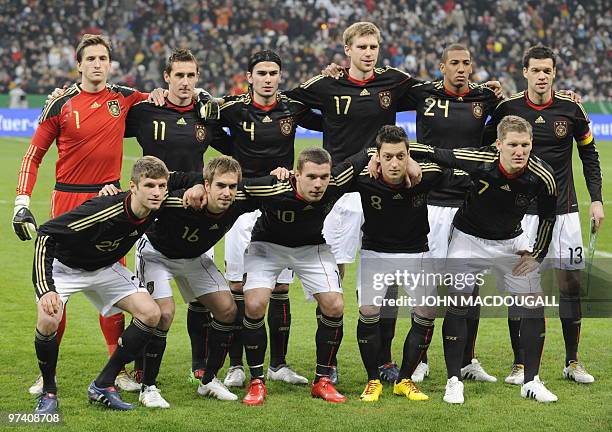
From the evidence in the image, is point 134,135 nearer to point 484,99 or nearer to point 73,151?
point 73,151

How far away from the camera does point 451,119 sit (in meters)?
7.53

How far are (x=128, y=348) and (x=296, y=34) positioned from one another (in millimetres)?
26439

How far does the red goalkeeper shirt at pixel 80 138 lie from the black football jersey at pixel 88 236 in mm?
799

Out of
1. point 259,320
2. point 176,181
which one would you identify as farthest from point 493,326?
point 176,181

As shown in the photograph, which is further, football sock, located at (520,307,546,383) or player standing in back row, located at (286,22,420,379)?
player standing in back row, located at (286,22,420,379)

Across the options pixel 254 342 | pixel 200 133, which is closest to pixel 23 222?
pixel 200 133

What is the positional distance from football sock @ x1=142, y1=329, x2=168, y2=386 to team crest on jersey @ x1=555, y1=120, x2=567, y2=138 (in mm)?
3159

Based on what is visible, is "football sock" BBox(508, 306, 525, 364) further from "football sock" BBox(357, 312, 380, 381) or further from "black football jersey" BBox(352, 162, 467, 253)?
"football sock" BBox(357, 312, 380, 381)

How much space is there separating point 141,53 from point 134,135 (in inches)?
944

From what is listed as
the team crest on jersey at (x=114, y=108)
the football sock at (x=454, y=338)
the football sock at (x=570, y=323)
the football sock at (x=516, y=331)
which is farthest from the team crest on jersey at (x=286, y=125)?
the football sock at (x=570, y=323)

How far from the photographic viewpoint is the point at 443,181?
6.94m

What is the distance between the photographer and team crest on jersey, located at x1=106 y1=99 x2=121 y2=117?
7.35 meters

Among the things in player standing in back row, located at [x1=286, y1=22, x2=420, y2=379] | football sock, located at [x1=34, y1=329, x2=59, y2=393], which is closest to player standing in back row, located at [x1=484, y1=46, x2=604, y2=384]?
player standing in back row, located at [x1=286, y1=22, x2=420, y2=379]

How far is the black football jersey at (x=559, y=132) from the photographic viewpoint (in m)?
7.40
